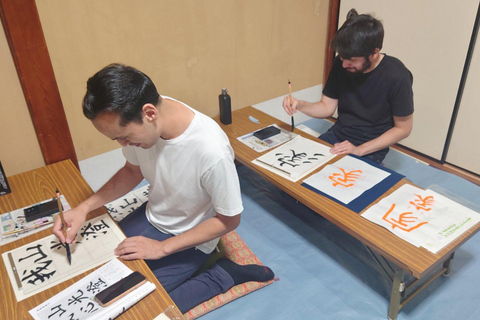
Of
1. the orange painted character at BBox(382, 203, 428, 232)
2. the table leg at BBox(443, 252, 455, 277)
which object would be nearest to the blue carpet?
the table leg at BBox(443, 252, 455, 277)

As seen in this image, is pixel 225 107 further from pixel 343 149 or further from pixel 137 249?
pixel 137 249

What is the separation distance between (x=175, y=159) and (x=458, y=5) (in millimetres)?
2106

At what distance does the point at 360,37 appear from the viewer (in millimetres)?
1824

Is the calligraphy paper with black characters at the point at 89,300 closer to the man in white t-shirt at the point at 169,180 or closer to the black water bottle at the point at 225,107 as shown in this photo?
the man in white t-shirt at the point at 169,180

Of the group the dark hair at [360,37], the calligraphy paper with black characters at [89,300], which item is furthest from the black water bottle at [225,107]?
the calligraphy paper with black characters at [89,300]

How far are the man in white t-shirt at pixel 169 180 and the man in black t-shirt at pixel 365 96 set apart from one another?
93 centimetres

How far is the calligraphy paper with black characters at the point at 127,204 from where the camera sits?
2.18 metres

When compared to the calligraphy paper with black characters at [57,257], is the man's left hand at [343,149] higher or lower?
lower

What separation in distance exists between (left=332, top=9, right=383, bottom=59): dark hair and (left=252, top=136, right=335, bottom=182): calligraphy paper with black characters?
520 mm

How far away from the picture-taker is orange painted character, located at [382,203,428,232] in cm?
153

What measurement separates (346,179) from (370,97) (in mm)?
547

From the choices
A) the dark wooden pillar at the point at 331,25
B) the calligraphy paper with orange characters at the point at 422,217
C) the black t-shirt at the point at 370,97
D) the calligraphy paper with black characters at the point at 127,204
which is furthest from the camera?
the dark wooden pillar at the point at 331,25

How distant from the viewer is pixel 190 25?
7.90 ft

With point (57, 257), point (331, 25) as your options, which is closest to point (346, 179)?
point (57, 257)
